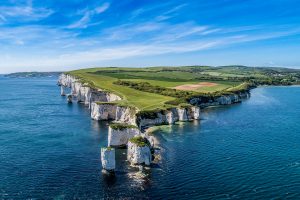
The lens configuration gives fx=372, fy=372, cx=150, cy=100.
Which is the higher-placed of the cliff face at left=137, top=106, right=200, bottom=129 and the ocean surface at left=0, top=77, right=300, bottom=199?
the cliff face at left=137, top=106, right=200, bottom=129

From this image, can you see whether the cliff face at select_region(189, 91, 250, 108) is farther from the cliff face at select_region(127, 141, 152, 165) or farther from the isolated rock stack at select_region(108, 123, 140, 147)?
the cliff face at select_region(127, 141, 152, 165)

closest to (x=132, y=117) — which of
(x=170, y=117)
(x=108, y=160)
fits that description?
(x=170, y=117)

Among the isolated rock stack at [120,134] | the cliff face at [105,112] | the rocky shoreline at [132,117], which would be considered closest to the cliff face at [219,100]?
the rocky shoreline at [132,117]

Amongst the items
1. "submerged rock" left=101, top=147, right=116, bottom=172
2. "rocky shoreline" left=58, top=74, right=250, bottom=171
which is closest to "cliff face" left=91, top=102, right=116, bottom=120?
"rocky shoreline" left=58, top=74, right=250, bottom=171

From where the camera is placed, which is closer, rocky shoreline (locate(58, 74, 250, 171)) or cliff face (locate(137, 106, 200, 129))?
rocky shoreline (locate(58, 74, 250, 171))

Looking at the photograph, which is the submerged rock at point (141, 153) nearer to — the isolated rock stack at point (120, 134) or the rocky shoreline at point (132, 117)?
the rocky shoreline at point (132, 117)

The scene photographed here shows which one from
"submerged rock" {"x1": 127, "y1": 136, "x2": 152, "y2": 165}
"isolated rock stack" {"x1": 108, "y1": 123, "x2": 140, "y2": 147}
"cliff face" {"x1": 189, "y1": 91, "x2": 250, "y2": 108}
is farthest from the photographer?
"cliff face" {"x1": 189, "y1": 91, "x2": 250, "y2": 108}
